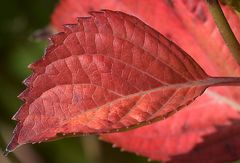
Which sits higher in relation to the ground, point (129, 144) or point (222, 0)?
point (222, 0)

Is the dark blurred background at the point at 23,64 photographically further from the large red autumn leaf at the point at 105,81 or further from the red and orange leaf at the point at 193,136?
the large red autumn leaf at the point at 105,81

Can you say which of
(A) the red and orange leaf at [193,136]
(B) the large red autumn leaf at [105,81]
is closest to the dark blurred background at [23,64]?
(A) the red and orange leaf at [193,136]

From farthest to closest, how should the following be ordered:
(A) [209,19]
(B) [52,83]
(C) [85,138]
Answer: (C) [85,138], (A) [209,19], (B) [52,83]

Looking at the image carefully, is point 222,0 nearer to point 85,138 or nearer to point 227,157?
point 227,157

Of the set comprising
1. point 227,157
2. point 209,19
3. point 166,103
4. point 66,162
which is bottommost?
point 66,162

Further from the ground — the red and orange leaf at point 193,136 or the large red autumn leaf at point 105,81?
the large red autumn leaf at point 105,81

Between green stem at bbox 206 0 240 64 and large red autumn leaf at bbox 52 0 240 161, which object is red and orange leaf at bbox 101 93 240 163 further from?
green stem at bbox 206 0 240 64

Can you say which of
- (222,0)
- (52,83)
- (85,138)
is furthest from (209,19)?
(85,138)
